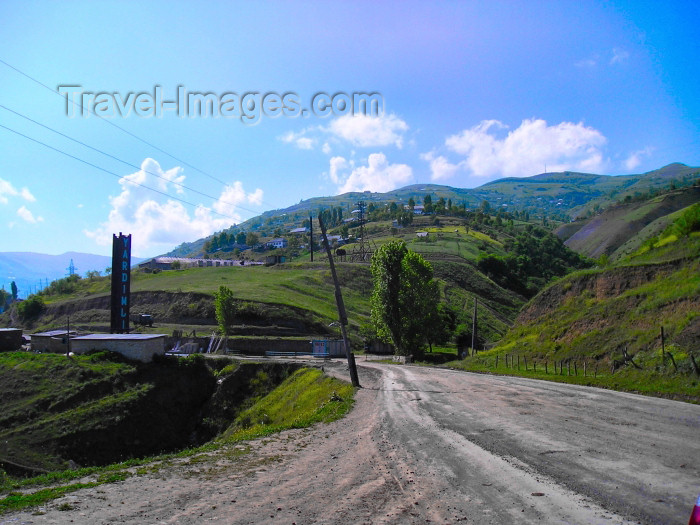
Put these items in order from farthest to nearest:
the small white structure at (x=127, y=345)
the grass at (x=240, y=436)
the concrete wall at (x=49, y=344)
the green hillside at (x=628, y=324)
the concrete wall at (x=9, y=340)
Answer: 1. the concrete wall at (x=9, y=340)
2. the concrete wall at (x=49, y=344)
3. the small white structure at (x=127, y=345)
4. the green hillside at (x=628, y=324)
5. the grass at (x=240, y=436)

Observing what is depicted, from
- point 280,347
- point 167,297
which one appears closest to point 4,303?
point 167,297

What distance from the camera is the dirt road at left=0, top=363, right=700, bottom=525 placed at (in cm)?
841

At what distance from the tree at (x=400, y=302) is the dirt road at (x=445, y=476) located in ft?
133

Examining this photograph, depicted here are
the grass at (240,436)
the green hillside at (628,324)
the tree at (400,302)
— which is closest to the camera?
the grass at (240,436)

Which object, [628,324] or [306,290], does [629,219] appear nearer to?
[306,290]

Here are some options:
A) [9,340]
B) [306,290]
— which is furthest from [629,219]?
[9,340]

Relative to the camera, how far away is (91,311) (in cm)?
9731

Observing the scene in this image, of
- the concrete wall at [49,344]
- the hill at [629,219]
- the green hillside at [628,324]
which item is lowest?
the concrete wall at [49,344]

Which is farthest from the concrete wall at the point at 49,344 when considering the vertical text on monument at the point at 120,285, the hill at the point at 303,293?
the hill at the point at 303,293

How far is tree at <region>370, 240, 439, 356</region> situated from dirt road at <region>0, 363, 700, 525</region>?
133 ft

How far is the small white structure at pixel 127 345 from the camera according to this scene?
49584mm

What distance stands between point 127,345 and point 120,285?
87.9 feet

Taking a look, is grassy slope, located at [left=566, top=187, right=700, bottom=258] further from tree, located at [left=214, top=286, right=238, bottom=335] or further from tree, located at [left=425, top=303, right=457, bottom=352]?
tree, located at [left=214, top=286, right=238, bottom=335]

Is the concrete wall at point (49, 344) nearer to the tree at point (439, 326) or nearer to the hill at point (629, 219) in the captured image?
the tree at point (439, 326)
